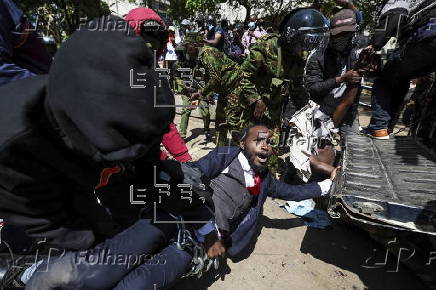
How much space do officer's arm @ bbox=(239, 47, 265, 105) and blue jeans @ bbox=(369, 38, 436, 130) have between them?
1.29m

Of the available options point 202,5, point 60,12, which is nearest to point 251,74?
point 60,12

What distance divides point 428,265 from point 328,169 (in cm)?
102

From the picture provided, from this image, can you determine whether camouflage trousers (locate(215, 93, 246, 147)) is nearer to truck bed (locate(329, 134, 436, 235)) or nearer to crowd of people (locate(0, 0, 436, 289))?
crowd of people (locate(0, 0, 436, 289))

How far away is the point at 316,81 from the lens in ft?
10.8

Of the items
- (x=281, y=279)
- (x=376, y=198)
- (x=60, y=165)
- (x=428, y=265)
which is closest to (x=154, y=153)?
(x=60, y=165)

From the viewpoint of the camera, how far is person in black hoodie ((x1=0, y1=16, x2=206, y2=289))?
867mm

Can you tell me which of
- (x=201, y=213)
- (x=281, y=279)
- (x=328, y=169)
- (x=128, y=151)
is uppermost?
(x=128, y=151)

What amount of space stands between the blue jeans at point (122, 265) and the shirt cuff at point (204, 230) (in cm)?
17

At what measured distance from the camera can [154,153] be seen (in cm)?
173

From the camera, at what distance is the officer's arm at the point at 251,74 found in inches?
132

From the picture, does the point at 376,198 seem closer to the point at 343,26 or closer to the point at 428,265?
the point at 428,265

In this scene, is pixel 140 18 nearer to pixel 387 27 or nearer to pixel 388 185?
pixel 388 185

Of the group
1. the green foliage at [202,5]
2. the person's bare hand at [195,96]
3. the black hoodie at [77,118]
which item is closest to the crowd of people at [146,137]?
the black hoodie at [77,118]


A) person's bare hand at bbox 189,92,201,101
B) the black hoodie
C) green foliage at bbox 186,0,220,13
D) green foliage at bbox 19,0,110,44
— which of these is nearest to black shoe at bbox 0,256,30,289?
the black hoodie
